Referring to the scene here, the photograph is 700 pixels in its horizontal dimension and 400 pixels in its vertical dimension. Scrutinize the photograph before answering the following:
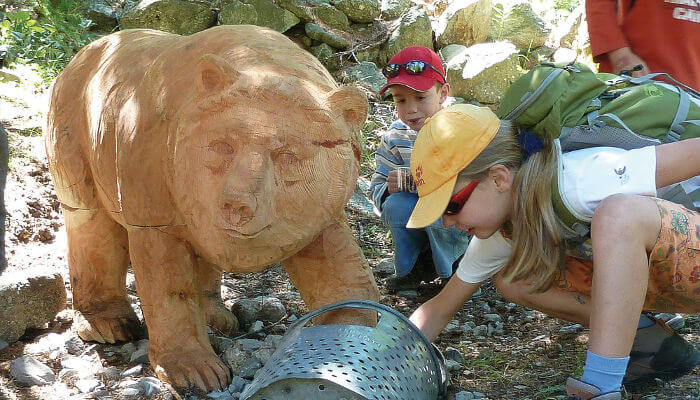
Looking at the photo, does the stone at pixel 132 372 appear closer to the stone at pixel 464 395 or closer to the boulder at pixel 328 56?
the stone at pixel 464 395

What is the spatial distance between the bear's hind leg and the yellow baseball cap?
1.79 meters

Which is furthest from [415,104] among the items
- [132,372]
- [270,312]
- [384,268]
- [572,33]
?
[572,33]

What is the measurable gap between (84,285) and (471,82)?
4898 millimetres

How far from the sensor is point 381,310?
9.07 feet

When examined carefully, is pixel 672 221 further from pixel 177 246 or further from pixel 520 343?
pixel 177 246

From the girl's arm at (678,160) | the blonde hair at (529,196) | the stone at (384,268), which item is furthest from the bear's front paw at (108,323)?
the girl's arm at (678,160)

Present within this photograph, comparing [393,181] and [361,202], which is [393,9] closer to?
[361,202]

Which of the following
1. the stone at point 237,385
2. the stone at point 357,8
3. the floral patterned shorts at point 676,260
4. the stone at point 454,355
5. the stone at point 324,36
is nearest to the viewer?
the floral patterned shorts at point 676,260

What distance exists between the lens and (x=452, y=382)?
3.15 metres

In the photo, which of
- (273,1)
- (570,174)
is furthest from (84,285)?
(273,1)

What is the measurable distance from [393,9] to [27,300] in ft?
19.2

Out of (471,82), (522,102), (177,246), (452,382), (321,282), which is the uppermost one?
(522,102)

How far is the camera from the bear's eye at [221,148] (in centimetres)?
252

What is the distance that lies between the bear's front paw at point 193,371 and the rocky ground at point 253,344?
0.04 meters
